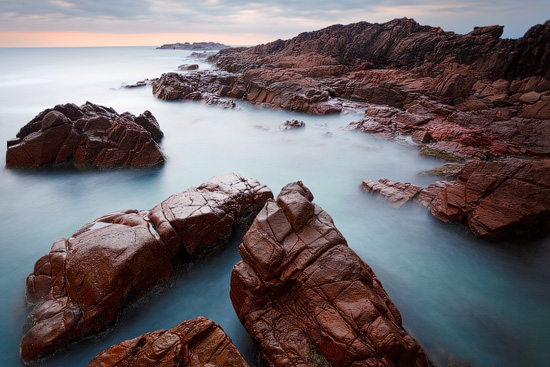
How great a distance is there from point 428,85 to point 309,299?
28737 mm

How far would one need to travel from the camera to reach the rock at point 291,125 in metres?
21.7

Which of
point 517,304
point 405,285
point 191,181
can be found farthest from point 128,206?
point 517,304

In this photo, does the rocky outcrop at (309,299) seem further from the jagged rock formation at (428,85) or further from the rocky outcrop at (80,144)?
the jagged rock formation at (428,85)

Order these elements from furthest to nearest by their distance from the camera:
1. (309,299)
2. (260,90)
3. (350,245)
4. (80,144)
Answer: (260,90) < (80,144) < (350,245) < (309,299)

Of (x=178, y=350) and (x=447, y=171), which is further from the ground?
(x=178, y=350)

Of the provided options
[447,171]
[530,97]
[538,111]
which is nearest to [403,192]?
[447,171]

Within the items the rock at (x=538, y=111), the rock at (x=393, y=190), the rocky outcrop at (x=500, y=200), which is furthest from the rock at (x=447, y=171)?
the rock at (x=538, y=111)

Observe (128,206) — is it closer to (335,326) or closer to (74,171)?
(74,171)

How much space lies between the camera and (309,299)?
Answer: 17.2 ft

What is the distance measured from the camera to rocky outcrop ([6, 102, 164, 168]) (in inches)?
534

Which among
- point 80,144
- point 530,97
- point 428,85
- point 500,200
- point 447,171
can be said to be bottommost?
point 80,144

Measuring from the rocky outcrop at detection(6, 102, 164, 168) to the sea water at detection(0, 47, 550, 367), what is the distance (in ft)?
2.42

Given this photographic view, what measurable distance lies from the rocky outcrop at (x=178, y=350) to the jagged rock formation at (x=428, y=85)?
16666 mm

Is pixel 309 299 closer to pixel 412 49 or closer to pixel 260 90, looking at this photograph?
pixel 260 90
